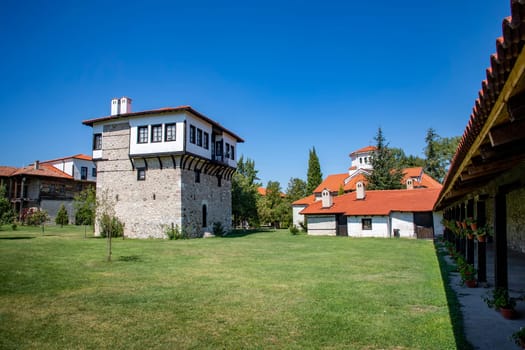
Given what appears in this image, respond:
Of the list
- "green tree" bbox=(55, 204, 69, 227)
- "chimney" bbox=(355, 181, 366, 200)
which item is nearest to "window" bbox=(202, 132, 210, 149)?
"chimney" bbox=(355, 181, 366, 200)

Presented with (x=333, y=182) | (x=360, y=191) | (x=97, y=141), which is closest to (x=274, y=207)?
(x=333, y=182)

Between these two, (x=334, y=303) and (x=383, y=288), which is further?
(x=383, y=288)

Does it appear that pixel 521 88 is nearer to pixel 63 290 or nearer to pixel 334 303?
pixel 334 303

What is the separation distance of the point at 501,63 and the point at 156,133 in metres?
25.3

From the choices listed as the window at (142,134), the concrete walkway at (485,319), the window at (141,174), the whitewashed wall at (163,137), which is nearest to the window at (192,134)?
the whitewashed wall at (163,137)

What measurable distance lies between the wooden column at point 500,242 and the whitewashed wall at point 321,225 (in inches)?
1023

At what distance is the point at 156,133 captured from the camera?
1006 inches

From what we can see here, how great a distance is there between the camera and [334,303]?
24.0ft

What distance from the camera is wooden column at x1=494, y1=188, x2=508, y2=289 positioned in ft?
21.6

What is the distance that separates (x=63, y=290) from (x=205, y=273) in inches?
166

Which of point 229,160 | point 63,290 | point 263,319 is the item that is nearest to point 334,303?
point 263,319

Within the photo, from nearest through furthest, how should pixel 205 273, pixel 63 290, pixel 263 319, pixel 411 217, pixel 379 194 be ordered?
pixel 263 319 → pixel 63 290 → pixel 205 273 → pixel 411 217 → pixel 379 194

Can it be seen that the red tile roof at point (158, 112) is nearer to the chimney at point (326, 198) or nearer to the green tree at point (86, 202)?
the green tree at point (86, 202)

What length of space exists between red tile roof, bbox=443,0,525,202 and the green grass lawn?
3596mm
